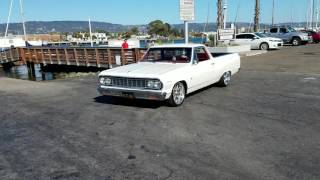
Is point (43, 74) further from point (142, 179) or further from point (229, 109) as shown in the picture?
point (142, 179)

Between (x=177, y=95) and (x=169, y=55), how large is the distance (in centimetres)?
162

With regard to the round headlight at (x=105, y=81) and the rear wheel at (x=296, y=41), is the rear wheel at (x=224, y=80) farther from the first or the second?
the rear wheel at (x=296, y=41)

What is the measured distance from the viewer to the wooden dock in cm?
1962

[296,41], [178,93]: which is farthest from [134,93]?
[296,41]

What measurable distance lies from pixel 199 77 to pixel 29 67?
82.8 feet

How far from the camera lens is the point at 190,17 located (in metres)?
16.4

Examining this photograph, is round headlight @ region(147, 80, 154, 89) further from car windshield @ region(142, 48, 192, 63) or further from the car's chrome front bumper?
car windshield @ region(142, 48, 192, 63)

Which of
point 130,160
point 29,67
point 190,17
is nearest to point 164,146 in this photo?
point 130,160

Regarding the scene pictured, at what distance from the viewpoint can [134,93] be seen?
27.1 feet

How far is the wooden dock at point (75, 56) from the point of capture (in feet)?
64.4

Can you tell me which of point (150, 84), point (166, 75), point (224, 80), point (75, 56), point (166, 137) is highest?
point (166, 75)

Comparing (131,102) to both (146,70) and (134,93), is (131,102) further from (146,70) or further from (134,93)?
(146,70)

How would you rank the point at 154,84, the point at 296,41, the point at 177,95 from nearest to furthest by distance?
the point at 154,84, the point at 177,95, the point at 296,41

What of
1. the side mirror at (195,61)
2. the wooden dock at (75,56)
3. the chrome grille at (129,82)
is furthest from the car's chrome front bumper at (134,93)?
the wooden dock at (75,56)
